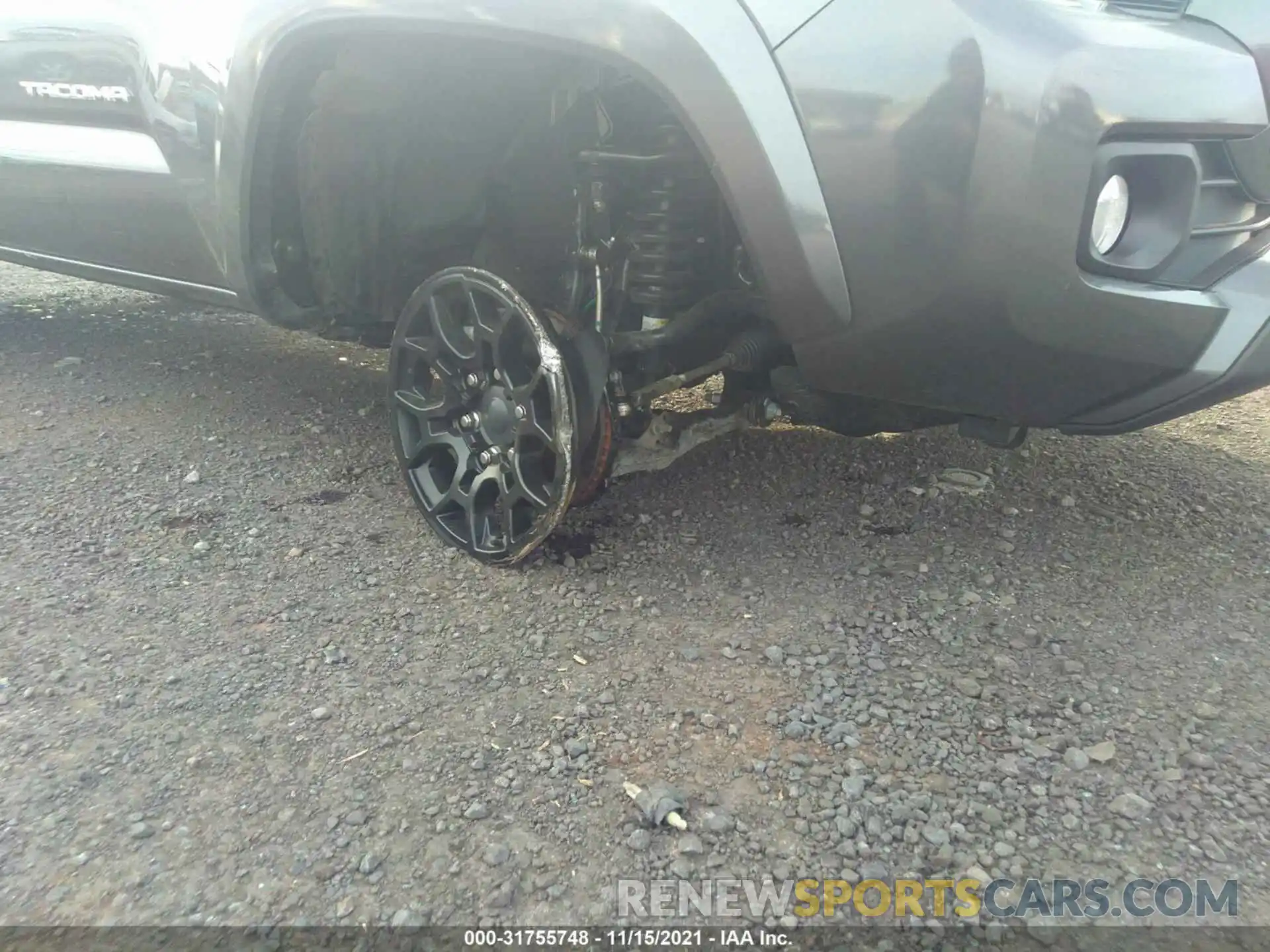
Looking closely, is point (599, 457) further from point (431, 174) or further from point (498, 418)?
point (431, 174)

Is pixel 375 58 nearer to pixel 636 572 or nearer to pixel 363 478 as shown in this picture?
pixel 363 478

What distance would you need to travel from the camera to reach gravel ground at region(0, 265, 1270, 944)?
1.39 metres

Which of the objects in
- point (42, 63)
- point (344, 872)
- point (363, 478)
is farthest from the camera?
point (363, 478)

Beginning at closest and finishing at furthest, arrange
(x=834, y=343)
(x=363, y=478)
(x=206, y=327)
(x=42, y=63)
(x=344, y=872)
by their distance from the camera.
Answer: (x=344, y=872)
(x=834, y=343)
(x=42, y=63)
(x=363, y=478)
(x=206, y=327)

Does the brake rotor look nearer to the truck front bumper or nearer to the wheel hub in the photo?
the wheel hub

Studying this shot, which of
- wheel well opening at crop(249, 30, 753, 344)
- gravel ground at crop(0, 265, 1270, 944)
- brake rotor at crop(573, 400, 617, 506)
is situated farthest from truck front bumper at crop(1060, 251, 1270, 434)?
brake rotor at crop(573, 400, 617, 506)

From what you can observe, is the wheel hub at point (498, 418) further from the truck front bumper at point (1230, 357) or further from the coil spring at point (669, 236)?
the truck front bumper at point (1230, 357)

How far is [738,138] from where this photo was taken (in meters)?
1.53

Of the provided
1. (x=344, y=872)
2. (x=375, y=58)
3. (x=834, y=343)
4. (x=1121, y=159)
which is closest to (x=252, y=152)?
(x=375, y=58)

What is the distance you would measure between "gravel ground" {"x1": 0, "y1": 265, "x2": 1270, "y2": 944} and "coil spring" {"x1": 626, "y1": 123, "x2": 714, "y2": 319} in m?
0.65

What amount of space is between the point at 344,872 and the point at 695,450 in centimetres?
174

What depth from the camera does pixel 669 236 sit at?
193 cm

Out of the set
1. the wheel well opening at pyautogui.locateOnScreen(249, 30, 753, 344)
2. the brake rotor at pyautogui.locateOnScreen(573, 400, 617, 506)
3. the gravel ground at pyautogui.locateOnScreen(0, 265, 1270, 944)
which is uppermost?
the wheel well opening at pyautogui.locateOnScreen(249, 30, 753, 344)

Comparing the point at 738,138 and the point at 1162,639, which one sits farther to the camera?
the point at 1162,639
